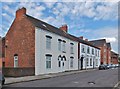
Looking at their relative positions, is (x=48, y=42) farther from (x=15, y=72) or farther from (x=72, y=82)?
(x=72, y=82)

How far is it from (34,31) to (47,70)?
6.32 meters

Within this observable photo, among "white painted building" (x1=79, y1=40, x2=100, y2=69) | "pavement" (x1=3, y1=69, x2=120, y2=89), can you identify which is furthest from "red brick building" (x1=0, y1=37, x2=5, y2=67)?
"white painted building" (x1=79, y1=40, x2=100, y2=69)

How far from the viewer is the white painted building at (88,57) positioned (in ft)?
157

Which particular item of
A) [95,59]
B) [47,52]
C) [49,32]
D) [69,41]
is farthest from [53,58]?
[95,59]

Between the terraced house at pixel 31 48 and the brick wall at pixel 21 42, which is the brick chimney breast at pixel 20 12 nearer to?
the terraced house at pixel 31 48

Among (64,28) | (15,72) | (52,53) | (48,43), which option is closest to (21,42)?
(48,43)

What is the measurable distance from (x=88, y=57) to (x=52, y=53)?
21236mm

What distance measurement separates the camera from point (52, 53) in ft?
109

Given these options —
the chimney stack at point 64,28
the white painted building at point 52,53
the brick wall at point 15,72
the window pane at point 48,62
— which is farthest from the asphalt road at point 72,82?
the chimney stack at point 64,28

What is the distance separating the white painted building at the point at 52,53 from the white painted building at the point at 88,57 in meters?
5.69

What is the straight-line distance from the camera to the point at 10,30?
3325 cm

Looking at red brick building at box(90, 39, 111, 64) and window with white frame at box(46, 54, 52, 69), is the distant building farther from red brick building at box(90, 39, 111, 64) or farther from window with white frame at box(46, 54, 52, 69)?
red brick building at box(90, 39, 111, 64)

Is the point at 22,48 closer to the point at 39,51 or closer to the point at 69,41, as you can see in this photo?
the point at 39,51

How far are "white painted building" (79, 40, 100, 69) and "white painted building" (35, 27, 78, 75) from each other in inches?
224
